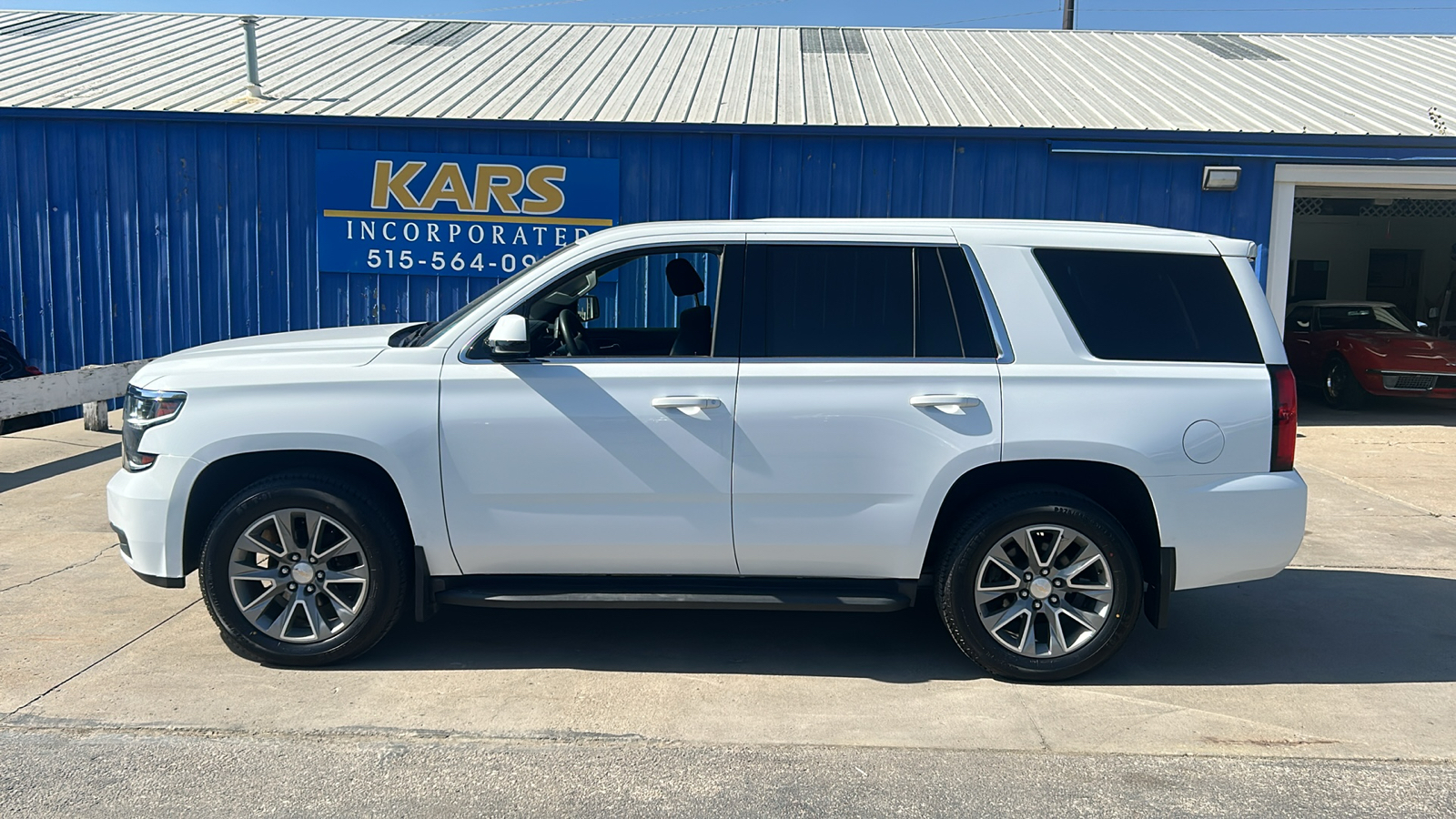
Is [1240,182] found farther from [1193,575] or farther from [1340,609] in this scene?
[1193,575]

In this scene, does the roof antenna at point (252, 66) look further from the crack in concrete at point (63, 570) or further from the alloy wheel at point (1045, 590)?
the alloy wheel at point (1045, 590)

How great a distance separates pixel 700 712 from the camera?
4.08 metres

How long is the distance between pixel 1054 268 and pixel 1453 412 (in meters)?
11.8

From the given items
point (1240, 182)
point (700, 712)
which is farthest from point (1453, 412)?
point (700, 712)

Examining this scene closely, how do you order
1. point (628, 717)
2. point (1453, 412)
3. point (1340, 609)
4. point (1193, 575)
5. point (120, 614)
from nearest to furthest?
point (628, 717)
point (1193, 575)
point (120, 614)
point (1340, 609)
point (1453, 412)

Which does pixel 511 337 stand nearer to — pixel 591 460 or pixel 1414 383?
pixel 591 460

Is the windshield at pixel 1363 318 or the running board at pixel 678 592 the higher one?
the windshield at pixel 1363 318

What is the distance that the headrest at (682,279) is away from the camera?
509 centimetres

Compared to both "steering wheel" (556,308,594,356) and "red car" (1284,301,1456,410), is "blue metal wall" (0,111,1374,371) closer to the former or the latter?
"red car" (1284,301,1456,410)

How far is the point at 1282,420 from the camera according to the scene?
13.8 ft

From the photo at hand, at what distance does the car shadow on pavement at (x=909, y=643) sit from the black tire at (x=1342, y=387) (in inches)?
352

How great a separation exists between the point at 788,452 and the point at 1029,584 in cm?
111

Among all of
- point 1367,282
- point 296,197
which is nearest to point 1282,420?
point 296,197

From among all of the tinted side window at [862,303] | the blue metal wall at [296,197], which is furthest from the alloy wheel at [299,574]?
the blue metal wall at [296,197]
